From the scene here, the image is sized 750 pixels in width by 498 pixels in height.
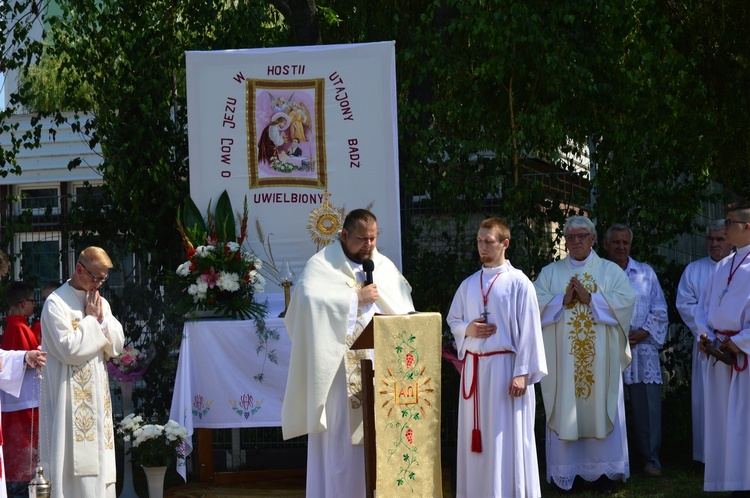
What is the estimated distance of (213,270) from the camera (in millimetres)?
9273

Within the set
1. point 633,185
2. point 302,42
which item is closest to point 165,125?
point 302,42

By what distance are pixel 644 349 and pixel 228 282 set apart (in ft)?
11.6

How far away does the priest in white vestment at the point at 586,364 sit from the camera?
884cm

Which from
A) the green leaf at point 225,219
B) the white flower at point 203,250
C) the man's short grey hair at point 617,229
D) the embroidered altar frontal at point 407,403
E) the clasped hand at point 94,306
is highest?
the green leaf at point 225,219

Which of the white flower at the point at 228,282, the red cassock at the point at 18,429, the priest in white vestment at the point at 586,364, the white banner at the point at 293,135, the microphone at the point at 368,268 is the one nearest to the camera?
the microphone at the point at 368,268

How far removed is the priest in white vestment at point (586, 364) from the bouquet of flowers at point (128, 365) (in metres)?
3.28

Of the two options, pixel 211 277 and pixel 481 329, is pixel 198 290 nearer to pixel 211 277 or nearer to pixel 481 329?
pixel 211 277

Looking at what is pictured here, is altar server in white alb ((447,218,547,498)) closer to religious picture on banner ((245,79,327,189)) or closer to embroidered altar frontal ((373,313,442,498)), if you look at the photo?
embroidered altar frontal ((373,313,442,498))

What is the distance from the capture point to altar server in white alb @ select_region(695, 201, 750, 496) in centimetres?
793

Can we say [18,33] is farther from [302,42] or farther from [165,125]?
[302,42]

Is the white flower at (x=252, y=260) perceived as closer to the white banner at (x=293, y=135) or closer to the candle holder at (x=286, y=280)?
the candle holder at (x=286, y=280)

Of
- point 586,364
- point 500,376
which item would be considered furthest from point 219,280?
point 586,364

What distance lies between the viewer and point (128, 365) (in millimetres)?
9242

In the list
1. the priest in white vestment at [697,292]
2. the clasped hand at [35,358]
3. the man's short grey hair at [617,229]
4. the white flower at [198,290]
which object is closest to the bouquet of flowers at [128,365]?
the white flower at [198,290]
